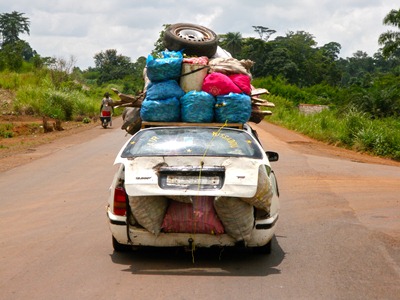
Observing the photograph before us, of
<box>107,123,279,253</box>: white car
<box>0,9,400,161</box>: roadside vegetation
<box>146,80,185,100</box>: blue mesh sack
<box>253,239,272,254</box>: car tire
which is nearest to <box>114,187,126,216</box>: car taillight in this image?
<box>107,123,279,253</box>: white car

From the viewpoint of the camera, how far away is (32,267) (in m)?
6.70

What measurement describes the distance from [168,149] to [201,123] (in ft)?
5.31

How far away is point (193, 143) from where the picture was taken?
7.28 meters

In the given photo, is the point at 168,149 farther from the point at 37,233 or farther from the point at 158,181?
the point at 37,233

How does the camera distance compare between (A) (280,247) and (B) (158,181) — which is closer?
(B) (158,181)

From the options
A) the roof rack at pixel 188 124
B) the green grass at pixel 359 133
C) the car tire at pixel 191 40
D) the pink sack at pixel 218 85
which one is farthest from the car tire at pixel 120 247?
the green grass at pixel 359 133

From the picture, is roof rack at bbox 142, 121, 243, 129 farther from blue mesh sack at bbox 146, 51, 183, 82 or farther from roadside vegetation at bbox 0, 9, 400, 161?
roadside vegetation at bbox 0, 9, 400, 161

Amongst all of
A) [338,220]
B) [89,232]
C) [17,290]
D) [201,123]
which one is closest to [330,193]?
[338,220]

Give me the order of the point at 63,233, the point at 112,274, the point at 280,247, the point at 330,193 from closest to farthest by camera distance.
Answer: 1. the point at 112,274
2. the point at 280,247
3. the point at 63,233
4. the point at 330,193

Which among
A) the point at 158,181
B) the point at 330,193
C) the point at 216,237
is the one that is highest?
the point at 158,181

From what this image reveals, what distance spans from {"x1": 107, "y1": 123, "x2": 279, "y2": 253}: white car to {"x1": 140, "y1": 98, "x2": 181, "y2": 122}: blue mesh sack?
5.88 feet

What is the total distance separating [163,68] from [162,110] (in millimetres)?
589

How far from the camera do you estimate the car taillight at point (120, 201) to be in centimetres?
684

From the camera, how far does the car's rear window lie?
23.2 feet
